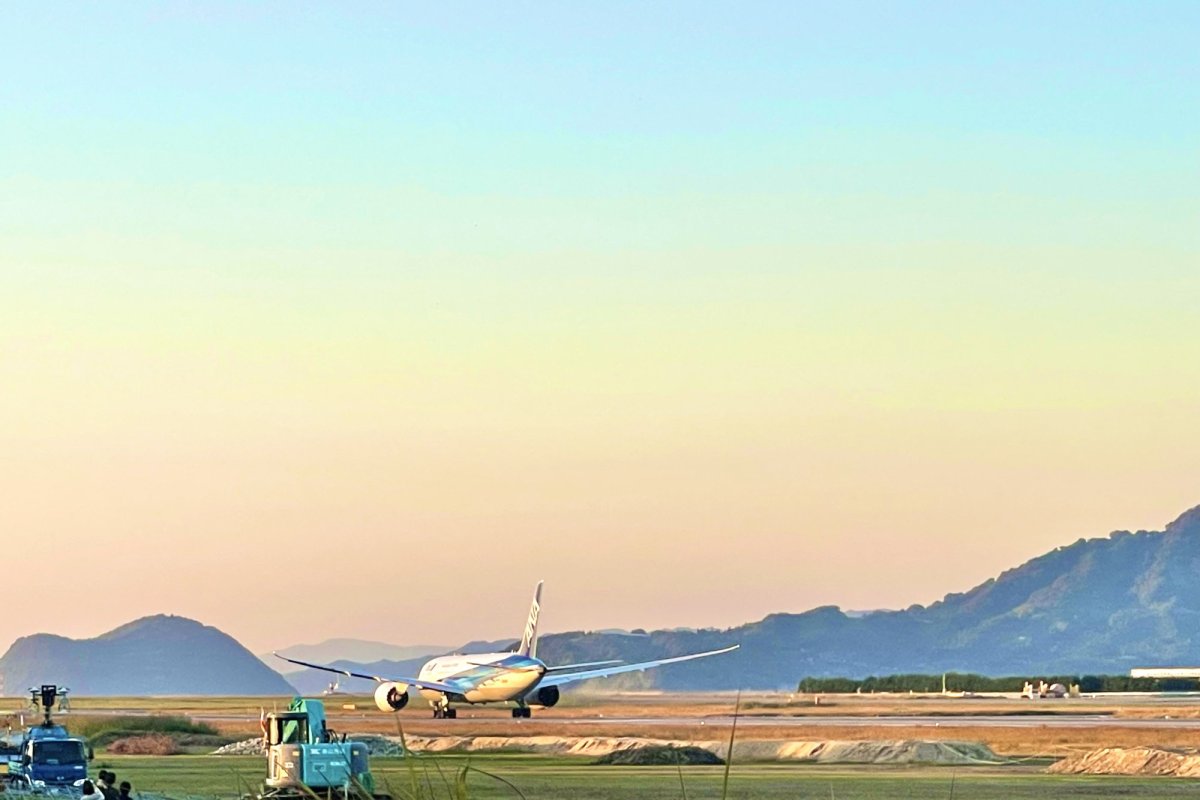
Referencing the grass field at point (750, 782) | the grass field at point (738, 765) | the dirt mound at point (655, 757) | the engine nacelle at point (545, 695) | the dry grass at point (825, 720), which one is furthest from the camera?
the engine nacelle at point (545, 695)

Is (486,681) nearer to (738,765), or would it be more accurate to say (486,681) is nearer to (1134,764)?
(738,765)

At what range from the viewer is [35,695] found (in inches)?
2152

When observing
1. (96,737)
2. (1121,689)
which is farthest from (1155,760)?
(1121,689)

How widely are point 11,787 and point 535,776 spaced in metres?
16.6

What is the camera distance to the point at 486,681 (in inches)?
3903

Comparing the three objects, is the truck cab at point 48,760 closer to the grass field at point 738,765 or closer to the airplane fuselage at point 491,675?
the grass field at point 738,765

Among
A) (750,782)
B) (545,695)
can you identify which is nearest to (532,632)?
(545,695)

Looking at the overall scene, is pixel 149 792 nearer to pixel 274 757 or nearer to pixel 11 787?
pixel 11 787

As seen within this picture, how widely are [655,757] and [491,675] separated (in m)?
30.2

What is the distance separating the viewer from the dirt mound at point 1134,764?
191 ft

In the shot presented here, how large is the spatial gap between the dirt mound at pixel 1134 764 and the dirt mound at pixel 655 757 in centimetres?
1306

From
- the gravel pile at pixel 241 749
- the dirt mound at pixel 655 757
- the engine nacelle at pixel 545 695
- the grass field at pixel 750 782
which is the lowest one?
the grass field at pixel 750 782

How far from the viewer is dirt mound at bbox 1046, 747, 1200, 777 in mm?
58297

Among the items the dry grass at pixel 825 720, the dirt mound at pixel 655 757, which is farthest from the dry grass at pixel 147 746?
the dirt mound at pixel 655 757
